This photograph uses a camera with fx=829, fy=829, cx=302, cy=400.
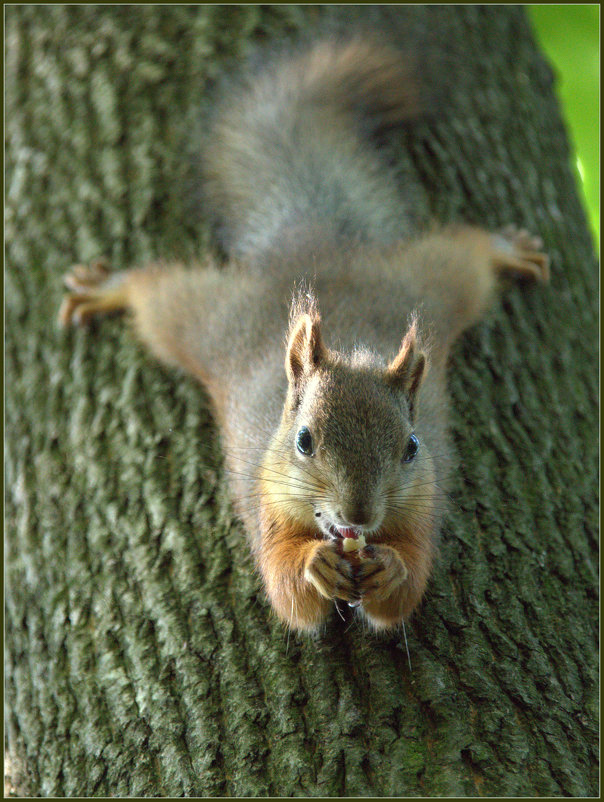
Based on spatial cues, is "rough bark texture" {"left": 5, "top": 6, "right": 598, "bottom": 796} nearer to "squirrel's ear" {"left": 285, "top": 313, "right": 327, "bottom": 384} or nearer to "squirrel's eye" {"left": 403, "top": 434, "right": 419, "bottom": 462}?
"squirrel's eye" {"left": 403, "top": 434, "right": 419, "bottom": 462}

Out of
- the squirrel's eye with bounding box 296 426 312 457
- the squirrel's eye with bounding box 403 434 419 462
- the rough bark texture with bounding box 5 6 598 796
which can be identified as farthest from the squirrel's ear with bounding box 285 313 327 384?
the rough bark texture with bounding box 5 6 598 796

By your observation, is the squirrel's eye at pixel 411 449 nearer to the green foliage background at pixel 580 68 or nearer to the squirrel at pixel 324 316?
the squirrel at pixel 324 316

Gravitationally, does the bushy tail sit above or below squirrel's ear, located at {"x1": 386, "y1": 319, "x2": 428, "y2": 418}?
above

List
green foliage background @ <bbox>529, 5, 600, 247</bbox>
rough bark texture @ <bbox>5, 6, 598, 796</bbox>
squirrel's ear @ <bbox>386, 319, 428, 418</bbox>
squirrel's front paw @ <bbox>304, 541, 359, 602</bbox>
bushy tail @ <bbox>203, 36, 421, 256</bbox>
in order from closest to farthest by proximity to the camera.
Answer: rough bark texture @ <bbox>5, 6, 598, 796</bbox> < squirrel's front paw @ <bbox>304, 541, 359, 602</bbox> < squirrel's ear @ <bbox>386, 319, 428, 418</bbox> < bushy tail @ <bbox>203, 36, 421, 256</bbox> < green foliage background @ <bbox>529, 5, 600, 247</bbox>

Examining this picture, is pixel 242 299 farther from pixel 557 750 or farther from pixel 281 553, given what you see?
pixel 557 750

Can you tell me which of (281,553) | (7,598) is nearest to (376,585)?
(281,553)

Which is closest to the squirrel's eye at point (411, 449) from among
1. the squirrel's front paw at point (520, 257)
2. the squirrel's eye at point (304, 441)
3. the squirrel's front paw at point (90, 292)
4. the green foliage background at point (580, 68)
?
the squirrel's eye at point (304, 441)

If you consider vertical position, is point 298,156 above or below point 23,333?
above
